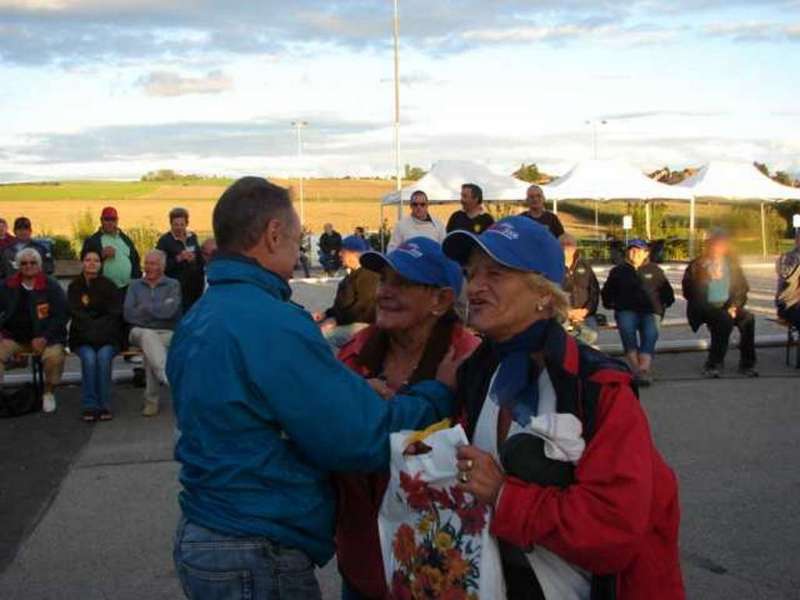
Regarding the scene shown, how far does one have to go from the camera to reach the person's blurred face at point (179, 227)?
12.0 meters

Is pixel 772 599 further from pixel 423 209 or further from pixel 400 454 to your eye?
pixel 423 209

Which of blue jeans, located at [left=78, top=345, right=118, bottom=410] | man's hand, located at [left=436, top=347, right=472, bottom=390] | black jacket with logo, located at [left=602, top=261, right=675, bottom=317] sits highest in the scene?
man's hand, located at [left=436, top=347, right=472, bottom=390]

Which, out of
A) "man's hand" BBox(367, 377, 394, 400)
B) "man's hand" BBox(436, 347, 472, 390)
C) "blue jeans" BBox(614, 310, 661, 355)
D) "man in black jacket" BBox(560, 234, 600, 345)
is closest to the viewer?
"man's hand" BBox(436, 347, 472, 390)

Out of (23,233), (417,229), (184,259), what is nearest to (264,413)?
(417,229)

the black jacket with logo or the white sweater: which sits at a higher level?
the white sweater

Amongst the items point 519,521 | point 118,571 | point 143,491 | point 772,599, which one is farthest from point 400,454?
point 143,491

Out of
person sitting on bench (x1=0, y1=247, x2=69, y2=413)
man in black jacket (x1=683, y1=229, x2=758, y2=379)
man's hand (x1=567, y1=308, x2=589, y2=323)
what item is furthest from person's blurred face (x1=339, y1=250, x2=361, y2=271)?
man in black jacket (x1=683, y1=229, x2=758, y2=379)

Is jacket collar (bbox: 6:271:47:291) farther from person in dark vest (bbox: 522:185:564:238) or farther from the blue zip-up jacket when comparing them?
the blue zip-up jacket

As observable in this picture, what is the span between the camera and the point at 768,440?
327 inches

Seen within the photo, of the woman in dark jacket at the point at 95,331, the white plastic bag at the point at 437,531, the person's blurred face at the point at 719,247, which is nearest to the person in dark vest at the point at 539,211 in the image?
the person's blurred face at the point at 719,247

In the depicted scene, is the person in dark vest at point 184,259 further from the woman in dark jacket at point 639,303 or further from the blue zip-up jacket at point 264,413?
the blue zip-up jacket at point 264,413

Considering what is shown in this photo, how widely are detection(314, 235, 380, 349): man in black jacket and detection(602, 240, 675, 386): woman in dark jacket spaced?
11.3 ft

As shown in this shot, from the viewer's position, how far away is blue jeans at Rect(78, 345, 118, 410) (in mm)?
9602

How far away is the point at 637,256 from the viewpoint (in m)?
11.0
